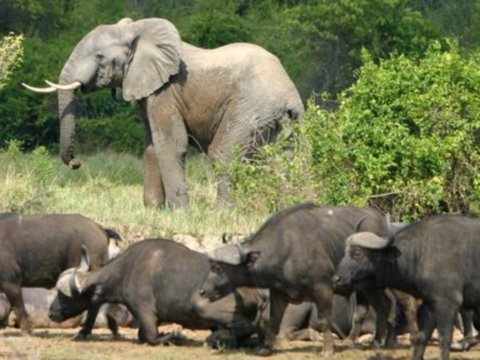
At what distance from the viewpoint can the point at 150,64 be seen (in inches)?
1011

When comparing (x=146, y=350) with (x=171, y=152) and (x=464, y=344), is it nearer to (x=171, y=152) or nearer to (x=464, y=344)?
(x=464, y=344)

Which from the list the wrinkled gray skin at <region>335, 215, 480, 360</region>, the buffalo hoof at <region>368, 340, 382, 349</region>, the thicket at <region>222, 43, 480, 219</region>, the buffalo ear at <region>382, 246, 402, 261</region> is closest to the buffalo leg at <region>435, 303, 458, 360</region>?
the wrinkled gray skin at <region>335, 215, 480, 360</region>

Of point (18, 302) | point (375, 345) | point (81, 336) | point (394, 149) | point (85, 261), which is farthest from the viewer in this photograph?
point (394, 149)

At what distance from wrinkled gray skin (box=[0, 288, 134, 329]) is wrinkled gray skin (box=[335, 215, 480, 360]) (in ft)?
12.6

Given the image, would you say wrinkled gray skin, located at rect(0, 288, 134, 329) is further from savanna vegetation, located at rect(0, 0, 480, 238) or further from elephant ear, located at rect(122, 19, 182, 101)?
elephant ear, located at rect(122, 19, 182, 101)

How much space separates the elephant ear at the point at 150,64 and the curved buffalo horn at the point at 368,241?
29.9 feet

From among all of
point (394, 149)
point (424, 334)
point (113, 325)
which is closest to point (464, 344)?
point (424, 334)

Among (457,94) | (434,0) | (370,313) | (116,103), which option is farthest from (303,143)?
(434,0)

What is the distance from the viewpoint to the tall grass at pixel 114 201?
22688 mm

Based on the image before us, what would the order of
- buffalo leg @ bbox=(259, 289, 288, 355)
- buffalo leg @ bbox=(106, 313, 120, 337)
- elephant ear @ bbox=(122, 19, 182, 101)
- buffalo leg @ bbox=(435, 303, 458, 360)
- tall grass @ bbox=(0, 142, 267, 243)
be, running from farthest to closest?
1. elephant ear @ bbox=(122, 19, 182, 101)
2. tall grass @ bbox=(0, 142, 267, 243)
3. buffalo leg @ bbox=(106, 313, 120, 337)
4. buffalo leg @ bbox=(259, 289, 288, 355)
5. buffalo leg @ bbox=(435, 303, 458, 360)

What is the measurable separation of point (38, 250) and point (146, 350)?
2.02 m

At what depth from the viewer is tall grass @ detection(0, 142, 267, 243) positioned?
22688 mm

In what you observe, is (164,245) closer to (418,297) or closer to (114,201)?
(418,297)

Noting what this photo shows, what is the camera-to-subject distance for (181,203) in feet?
83.1
